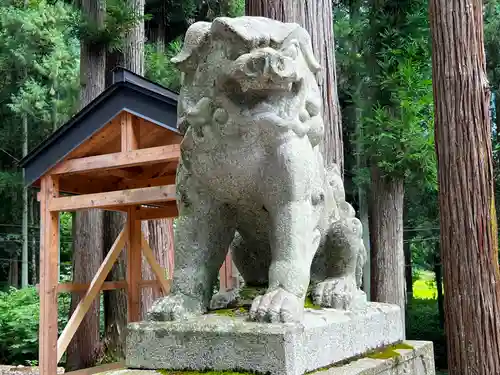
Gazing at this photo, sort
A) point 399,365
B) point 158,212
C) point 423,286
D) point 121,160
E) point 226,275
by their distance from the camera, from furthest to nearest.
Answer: point 423,286 → point 158,212 → point 226,275 → point 121,160 → point 399,365

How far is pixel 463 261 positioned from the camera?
14.3 feet

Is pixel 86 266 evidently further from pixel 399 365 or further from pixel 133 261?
pixel 399 365

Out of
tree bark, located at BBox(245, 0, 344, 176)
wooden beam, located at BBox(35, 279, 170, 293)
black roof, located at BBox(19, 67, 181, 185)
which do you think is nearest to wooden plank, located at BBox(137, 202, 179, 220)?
wooden beam, located at BBox(35, 279, 170, 293)

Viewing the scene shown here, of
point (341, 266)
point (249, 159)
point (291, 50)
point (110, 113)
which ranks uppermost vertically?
point (110, 113)

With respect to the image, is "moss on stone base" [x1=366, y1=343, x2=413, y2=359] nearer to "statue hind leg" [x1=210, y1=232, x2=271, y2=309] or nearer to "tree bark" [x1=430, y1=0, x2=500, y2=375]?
"statue hind leg" [x1=210, y1=232, x2=271, y2=309]

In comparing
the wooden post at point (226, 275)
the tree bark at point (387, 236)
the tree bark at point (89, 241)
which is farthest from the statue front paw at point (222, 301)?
the tree bark at point (387, 236)

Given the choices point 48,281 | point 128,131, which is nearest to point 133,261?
point 48,281

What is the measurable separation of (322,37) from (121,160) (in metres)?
2.11

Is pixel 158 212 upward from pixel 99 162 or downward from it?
downward

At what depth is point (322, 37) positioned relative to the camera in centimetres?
401

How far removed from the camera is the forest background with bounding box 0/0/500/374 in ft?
26.3

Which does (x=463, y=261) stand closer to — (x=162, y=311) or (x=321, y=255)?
(x=321, y=255)

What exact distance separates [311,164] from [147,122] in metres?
3.46

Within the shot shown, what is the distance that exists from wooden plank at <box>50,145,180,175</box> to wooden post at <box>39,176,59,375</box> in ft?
0.88
